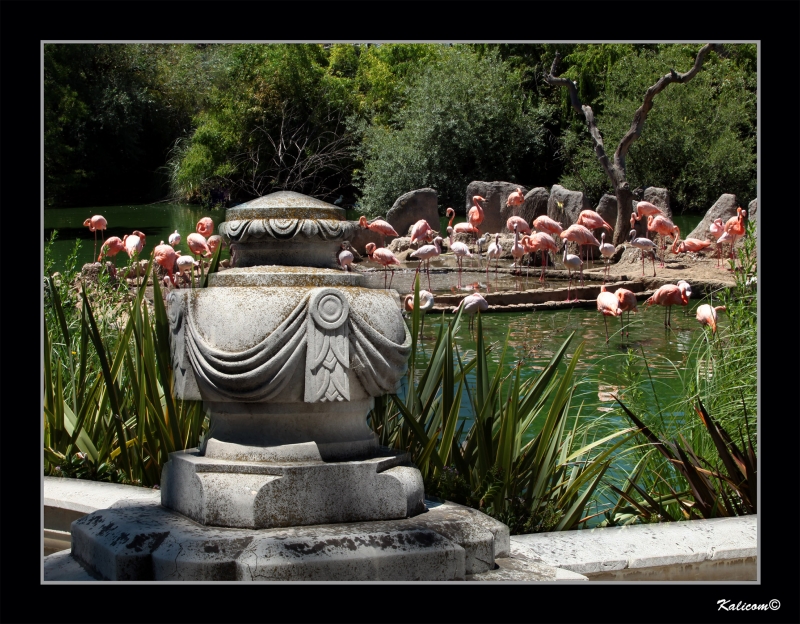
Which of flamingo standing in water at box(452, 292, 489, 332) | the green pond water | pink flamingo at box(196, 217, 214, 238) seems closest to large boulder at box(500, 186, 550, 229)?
the green pond water

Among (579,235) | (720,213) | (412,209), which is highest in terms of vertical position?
(412,209)

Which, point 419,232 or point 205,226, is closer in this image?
point 205,226

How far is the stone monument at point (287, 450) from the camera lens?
2375 millimetres

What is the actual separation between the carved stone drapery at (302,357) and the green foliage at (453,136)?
73.5 feet

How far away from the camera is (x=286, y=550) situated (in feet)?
7.60

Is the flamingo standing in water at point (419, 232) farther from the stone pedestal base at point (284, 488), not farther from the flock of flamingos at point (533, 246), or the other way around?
the stone pedestal base at point (284, 488)

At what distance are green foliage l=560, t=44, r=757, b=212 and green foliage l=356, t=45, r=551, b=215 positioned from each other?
1841 mm

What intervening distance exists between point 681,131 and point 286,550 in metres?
24.3

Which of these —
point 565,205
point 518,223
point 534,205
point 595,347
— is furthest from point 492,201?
point 595,347

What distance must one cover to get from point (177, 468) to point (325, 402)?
1.66 feet

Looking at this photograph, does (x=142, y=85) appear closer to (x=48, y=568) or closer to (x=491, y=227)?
(x=491, y=227)

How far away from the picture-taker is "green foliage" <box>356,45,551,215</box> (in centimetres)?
2488

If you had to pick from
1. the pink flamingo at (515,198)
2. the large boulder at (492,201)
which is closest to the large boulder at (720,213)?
the pink flamingo at (515,198)

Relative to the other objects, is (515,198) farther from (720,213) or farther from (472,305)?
(472,305)
